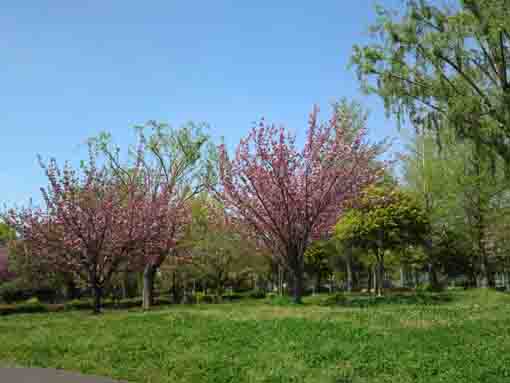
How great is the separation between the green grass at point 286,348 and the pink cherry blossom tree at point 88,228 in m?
6.05

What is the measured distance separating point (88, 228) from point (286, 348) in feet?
40.3

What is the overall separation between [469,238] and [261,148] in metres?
22.6

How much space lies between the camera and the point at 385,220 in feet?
87.2

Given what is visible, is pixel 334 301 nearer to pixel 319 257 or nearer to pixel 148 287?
pixel 148 287

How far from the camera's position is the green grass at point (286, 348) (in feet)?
25.4

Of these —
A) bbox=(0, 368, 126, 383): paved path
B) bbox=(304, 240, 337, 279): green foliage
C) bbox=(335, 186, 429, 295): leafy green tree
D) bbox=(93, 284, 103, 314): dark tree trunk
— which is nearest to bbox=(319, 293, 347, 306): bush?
bbox=(335, 186, 429, 295): leafy green tree

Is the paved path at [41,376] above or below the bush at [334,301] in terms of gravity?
below

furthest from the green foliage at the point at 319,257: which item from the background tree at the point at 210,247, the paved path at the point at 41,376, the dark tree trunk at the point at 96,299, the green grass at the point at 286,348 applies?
the paved path at the point at 41,376

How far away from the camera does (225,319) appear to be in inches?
499

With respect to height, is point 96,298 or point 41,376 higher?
point 96,298

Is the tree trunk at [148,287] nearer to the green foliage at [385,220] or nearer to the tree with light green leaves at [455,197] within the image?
the green foliage at [385,220]

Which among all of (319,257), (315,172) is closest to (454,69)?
(315,172)

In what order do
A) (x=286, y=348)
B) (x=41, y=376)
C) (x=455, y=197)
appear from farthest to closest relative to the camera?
(x=455, y=197) → (x=286, y=348) → (x=41, y=376)

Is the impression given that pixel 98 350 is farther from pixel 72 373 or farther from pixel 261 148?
pixel 261 148
